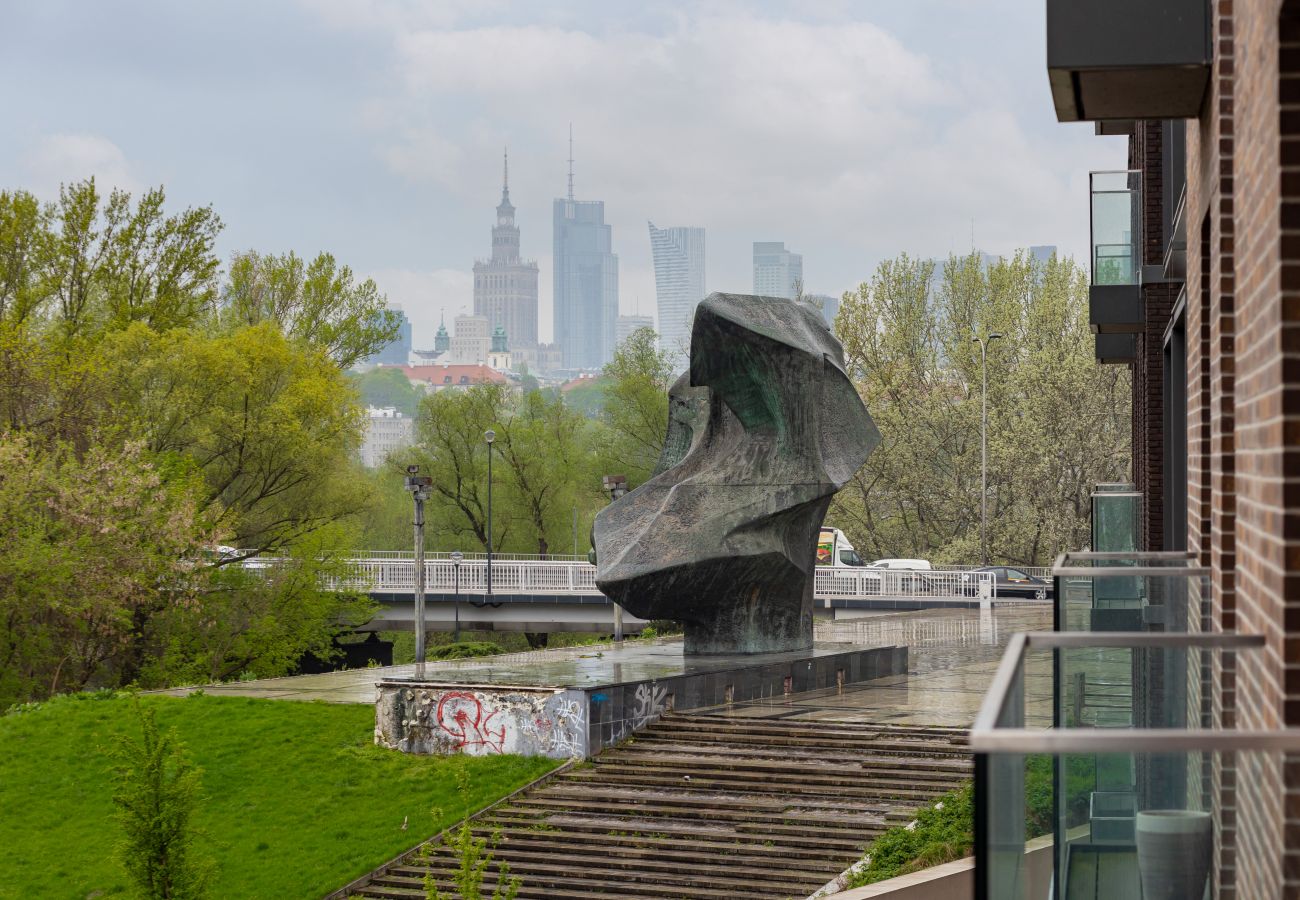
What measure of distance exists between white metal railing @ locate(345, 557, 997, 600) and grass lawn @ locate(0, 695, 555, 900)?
67.8 ft

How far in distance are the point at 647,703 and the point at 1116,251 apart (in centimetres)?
928

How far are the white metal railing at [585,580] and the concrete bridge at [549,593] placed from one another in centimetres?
3

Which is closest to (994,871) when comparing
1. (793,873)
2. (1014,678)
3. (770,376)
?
(1014,678)

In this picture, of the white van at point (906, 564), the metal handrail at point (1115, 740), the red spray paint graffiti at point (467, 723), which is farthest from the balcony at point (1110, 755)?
the white van at point (906, 564)

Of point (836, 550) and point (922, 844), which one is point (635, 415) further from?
point (922, 844)

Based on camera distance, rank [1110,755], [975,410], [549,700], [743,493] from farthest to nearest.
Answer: [975,410] → [743,493] → [549,700] → [1110,755]

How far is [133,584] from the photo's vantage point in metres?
35.1

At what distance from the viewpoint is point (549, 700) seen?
74.7 feet

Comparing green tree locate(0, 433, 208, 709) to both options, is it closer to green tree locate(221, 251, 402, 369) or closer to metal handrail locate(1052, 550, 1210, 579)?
green tree locate(221, 251, 402, 369)

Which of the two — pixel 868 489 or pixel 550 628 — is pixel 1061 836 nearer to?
pixel 550 628

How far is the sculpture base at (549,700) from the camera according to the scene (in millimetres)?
22703

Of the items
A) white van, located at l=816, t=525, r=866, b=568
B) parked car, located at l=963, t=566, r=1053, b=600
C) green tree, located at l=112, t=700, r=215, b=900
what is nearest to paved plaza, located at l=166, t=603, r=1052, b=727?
green tree, located at l=112, t=700, r=215, b=900

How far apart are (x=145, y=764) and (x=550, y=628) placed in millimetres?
31117

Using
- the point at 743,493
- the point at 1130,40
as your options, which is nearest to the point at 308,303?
the point at 743,493
